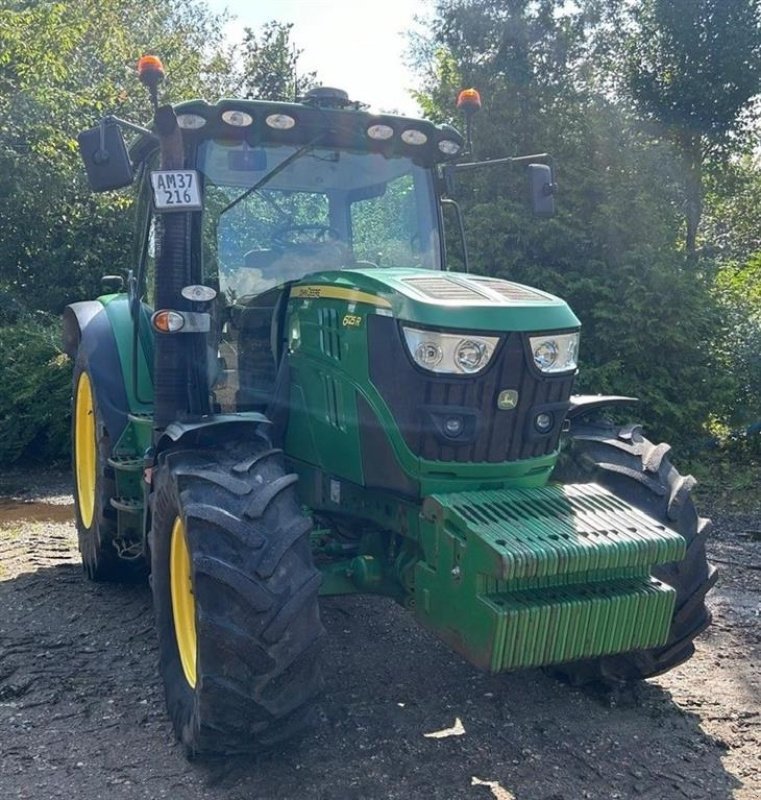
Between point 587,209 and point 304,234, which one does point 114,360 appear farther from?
point 587,209

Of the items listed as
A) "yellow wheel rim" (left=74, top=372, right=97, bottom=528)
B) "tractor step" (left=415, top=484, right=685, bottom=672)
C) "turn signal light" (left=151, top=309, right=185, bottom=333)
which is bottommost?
"yellow wheel rim" (left=74, top=372, right=97, bottom=528)

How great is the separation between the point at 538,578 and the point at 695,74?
10.2 meters

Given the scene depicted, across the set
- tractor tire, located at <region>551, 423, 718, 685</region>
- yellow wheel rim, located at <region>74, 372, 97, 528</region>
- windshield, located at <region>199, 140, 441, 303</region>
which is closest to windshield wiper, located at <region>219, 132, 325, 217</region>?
windshield, located at <region>199, 140, 441, 303</region>

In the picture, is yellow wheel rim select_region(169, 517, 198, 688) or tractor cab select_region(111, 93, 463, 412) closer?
yellow wheel rim select_region(169, 517, 198, 688)

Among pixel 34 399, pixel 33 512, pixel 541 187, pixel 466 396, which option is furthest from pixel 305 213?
pixel 34 399

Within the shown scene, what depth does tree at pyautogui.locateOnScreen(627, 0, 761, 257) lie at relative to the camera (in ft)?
36.7

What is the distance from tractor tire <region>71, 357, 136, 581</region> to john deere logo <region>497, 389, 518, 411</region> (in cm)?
234

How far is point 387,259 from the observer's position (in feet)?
15.3

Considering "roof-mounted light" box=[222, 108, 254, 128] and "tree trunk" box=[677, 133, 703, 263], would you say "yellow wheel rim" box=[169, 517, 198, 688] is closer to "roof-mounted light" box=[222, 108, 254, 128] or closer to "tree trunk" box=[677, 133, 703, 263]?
"roof-mounted light" box=[222, 108, 254, 128]

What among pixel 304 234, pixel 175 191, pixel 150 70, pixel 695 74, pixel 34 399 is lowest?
pixel 34 399

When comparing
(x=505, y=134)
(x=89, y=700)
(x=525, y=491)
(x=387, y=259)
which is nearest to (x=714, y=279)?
(x=505, y=134)

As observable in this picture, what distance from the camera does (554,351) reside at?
3688 millimetres

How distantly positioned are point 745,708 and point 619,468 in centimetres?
116

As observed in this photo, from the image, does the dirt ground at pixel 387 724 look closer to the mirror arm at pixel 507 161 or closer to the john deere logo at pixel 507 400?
the john deere logo at pixel 507 400
